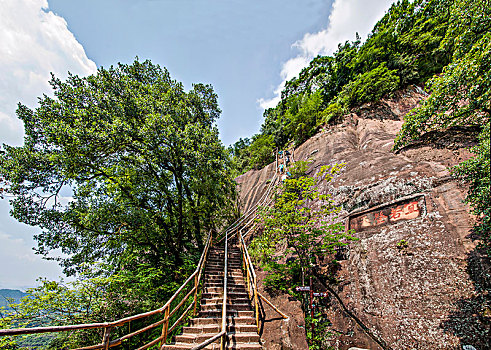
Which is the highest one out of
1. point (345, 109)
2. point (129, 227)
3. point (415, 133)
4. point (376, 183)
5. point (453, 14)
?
point (345, 109)

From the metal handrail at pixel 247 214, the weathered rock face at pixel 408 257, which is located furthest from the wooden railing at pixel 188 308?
the weathered rock face at pixel 408 257

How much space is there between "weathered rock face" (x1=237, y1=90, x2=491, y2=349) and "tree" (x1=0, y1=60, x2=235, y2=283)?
5642 mm

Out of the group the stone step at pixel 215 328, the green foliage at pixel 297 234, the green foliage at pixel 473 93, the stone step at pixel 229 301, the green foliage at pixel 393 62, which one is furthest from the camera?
the green foliage at pixel 393 62

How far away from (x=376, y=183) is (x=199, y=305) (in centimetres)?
668

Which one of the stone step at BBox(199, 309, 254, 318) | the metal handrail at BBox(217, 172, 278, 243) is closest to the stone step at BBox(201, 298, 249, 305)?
the stone step at BBox(199, 309, 254, 318)

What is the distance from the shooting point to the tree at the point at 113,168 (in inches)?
241

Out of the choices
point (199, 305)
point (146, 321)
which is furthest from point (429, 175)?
point (146, 321)

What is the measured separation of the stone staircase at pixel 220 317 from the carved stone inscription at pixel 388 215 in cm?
405

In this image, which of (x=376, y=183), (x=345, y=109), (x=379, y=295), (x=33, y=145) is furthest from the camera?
(x=345, y=109)

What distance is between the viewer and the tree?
612 cm

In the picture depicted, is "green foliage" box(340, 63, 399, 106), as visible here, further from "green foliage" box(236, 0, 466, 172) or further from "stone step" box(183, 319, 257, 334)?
"stone step" box(183, 319, 257, 334)

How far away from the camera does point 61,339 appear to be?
4.12 m

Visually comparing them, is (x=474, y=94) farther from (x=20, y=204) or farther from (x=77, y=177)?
(x=20, y=204)

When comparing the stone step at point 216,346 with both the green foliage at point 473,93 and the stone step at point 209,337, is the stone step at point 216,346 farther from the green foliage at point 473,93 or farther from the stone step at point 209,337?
the green foliage at point 473,93
